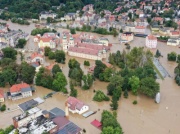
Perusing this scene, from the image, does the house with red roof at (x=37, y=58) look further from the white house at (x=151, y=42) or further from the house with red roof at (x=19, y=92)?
the white house at (x=151, y=42)

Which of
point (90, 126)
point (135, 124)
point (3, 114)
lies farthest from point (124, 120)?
point (3, 114)

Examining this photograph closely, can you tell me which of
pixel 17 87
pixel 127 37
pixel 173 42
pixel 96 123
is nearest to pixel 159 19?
pixel 173 42

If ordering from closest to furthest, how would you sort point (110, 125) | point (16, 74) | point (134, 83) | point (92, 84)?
1. point (110, 125)
2. point (134, 83)
3. point (16, 74)
4. point (92, 84)

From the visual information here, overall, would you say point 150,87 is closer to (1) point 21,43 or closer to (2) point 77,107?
(2) point 77,107

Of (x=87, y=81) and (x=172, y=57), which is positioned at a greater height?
(x=172, y=57)

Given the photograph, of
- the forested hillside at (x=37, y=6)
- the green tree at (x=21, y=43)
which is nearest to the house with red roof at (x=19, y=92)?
the green tree at (x=21, y=43)

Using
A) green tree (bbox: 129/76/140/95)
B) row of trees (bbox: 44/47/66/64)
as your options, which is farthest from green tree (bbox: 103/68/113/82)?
row of trees (bbox: 44/47/66/64)
